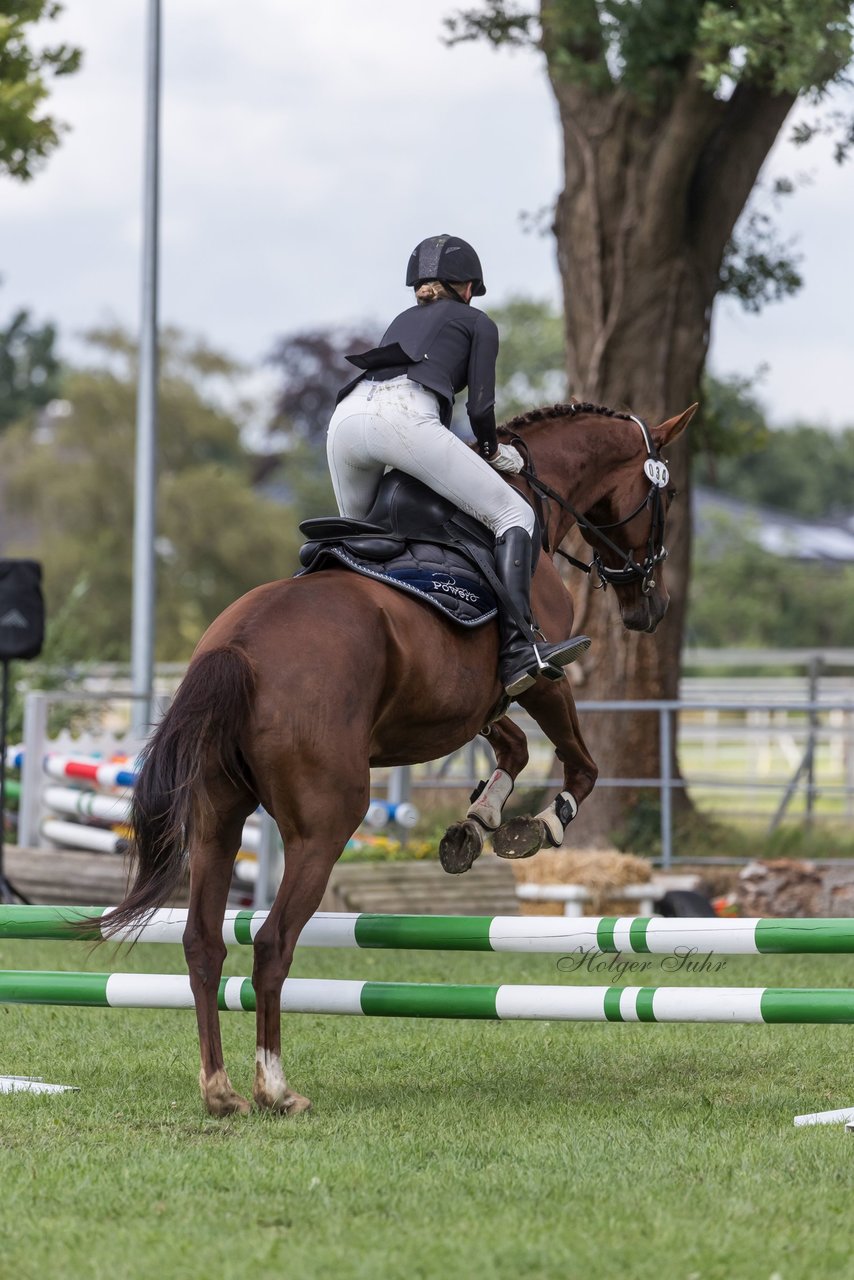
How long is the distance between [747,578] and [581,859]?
3188 cm

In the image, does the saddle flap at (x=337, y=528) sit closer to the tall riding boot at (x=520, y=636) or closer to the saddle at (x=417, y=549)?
the saddle at (x=417, y=549)

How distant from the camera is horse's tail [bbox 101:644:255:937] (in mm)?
5043

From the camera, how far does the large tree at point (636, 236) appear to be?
12.9m

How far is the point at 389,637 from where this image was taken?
5441 mm

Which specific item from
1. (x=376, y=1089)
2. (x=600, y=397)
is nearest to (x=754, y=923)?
(x=376, y=1089)

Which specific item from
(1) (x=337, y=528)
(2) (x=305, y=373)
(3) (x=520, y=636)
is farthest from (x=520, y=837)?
(2) (x=305, y=373)

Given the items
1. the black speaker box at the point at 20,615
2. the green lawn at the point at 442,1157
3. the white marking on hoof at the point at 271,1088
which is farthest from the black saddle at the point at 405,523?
the black speaker box at the point at 20,615

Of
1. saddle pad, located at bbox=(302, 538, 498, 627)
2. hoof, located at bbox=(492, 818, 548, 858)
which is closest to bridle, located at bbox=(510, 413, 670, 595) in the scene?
saddle pad, located at bbox=(302, 538, 498, 627)

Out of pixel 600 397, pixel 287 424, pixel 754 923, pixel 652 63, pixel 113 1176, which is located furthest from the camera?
pixel 287 424

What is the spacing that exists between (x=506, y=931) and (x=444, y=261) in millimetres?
2399

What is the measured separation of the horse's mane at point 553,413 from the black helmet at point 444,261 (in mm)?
737

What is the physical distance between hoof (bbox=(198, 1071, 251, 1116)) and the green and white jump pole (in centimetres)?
50

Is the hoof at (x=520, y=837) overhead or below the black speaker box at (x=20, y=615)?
below

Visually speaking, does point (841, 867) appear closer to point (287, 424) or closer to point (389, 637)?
point (389, 637)
